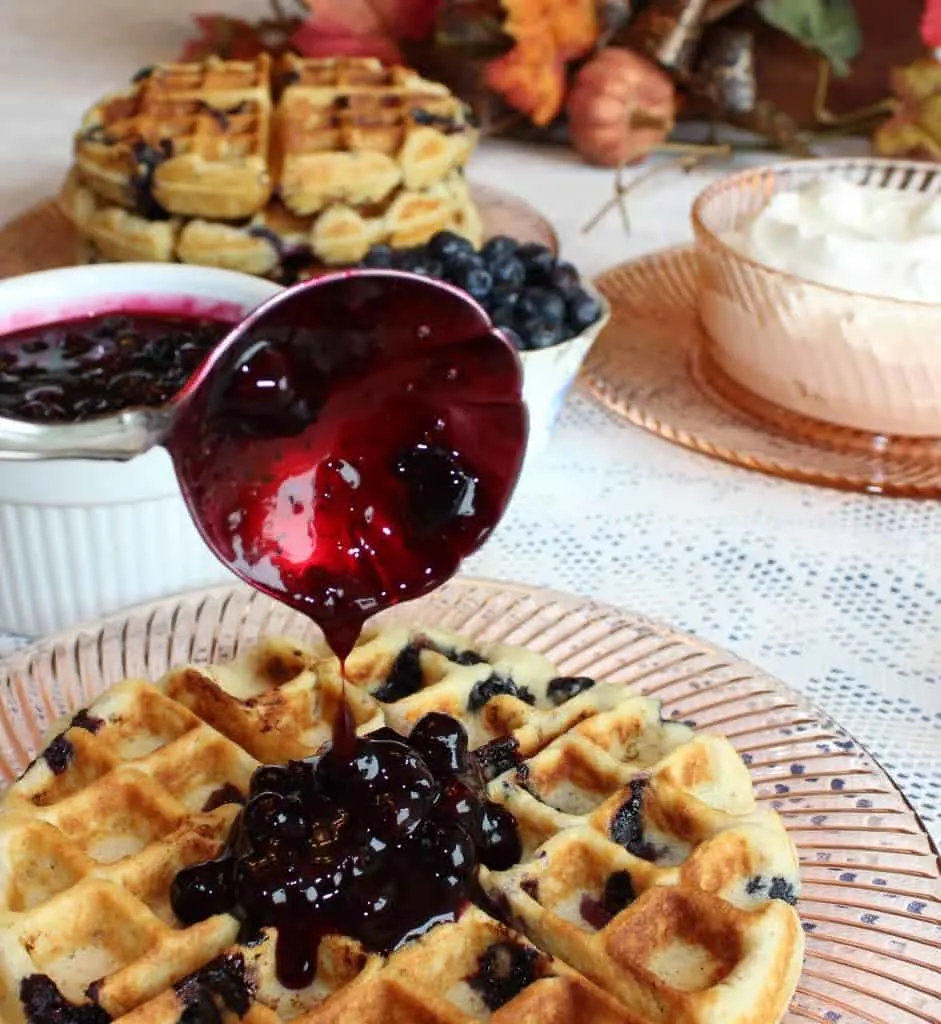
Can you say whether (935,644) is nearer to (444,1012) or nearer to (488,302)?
(488,302)

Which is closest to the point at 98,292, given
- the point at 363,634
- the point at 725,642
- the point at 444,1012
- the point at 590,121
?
the point at 363,634

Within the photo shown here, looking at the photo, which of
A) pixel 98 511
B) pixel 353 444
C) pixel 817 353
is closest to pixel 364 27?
pixel 817 353

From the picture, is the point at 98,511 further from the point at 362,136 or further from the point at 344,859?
the point at 362,136

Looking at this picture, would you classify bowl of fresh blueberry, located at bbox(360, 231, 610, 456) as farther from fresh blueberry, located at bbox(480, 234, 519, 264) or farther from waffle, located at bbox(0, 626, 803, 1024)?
waffle, located at bbox(0, 626, 803, 1024)

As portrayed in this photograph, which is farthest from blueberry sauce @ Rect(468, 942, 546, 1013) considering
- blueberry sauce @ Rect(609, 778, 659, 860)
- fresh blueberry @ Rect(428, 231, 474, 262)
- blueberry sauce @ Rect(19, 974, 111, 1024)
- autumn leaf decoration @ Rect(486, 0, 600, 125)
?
autumn leaf decoration @ Rect(486, 0, 600, 125)

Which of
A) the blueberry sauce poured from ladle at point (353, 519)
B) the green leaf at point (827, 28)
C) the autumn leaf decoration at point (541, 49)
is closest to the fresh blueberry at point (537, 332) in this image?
the blueberry sauce poured from ladle at point (353, 519)

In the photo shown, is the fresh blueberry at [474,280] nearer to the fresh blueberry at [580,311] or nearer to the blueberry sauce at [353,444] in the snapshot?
the fresh blueberry at [580,311]
